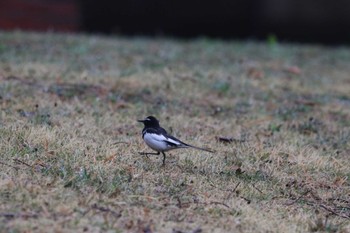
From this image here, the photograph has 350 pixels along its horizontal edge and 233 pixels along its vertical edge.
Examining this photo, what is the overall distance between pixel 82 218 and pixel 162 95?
4.75 meters

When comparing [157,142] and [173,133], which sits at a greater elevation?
[157,142]

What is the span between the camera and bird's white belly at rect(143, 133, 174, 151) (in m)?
6.80

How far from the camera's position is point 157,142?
22.3ft

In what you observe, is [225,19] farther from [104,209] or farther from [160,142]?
[104,209]

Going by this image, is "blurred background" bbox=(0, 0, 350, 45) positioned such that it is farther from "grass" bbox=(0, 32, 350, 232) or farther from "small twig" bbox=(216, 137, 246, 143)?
"small twig" bbox=(216, 137, 246, 143)

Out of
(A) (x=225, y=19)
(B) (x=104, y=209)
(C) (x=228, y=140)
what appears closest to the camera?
(B) (x=104, y=209)

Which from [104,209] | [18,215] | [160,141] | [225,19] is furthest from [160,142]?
[225,19]

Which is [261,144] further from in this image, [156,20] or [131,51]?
[156,20]

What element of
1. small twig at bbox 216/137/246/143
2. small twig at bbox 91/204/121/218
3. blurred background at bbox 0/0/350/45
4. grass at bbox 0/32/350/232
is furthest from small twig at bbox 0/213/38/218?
blurred background at bbox 0/0/350/45

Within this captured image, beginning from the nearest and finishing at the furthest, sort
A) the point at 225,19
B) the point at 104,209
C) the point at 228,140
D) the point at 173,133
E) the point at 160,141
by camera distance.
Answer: the point at 104,209 → the point at 160,141 → the point at 228,140 → the point at 173,133 → the point at 225,19

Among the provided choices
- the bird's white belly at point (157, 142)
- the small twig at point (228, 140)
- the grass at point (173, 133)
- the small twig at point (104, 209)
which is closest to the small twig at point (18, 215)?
the grass at point (173, 133)

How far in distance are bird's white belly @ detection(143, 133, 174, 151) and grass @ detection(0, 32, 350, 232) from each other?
179 mm

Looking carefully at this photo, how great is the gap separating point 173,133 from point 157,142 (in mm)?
1530

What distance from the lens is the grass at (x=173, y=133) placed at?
5.77 m
